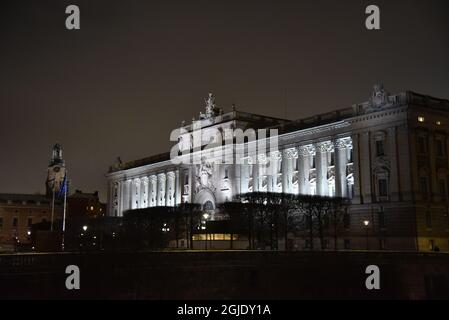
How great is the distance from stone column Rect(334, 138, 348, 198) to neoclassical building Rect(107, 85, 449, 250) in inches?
5.9

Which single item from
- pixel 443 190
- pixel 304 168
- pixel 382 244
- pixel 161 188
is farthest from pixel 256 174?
pixel 161 188

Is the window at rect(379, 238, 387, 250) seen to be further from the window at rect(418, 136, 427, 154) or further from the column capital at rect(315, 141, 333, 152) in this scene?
the column capital at rect(315, 141, 333, 152)

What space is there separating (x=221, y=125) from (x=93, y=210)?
8001 cm

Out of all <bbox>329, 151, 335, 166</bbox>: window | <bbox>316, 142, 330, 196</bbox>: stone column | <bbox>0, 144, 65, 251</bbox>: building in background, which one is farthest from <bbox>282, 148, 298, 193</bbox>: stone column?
<bbox>0, 144, 65, 251</bbox>: building in background

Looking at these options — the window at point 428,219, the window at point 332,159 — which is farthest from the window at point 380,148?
the window at point 428,219

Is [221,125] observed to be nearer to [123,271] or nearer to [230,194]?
[230,194]

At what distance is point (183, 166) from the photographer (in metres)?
125

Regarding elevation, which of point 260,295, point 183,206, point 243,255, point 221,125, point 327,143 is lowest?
point 260,295

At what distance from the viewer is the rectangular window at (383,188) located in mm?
76625

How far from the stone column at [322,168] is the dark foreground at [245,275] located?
32712 mm

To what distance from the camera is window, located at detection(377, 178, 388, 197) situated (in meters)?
76.6

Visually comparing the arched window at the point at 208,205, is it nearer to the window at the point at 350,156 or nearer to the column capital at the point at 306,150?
the column capital at the point at 306,150

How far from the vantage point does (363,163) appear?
79.9 metres
